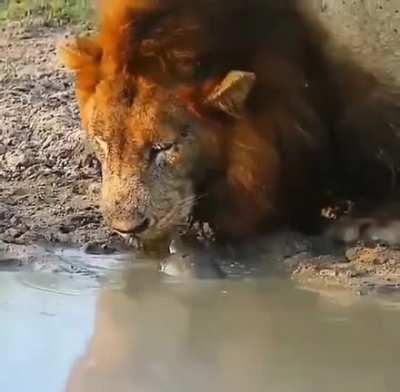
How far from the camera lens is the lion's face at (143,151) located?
12.0ft

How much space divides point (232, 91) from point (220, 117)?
0.29 feet

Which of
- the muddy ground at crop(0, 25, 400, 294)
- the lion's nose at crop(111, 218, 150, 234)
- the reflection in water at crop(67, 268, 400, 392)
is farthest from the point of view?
the muddy ground at crop(0, 25, 400, 294)

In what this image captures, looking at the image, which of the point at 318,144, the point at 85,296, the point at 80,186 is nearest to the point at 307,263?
the point at 318,144

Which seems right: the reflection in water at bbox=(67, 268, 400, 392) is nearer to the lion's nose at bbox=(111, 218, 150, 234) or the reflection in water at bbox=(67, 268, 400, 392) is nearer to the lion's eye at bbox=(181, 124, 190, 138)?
the lion's nose at bbox=(111, 218, 150, 234)

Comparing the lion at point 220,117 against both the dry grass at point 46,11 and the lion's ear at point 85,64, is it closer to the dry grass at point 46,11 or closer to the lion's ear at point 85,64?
the lion's ear at point 85,64

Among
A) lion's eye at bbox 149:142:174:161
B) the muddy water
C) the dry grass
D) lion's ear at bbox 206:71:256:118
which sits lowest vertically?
the muddy water

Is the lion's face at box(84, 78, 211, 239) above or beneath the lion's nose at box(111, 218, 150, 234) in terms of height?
above

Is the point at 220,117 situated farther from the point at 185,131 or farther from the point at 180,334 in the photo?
the point at 180,334

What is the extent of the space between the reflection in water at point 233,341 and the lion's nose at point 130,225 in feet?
0.49

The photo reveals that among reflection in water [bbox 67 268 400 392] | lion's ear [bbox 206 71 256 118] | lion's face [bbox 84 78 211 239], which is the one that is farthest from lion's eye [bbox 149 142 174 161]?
reflection in water [bbox 67 268 400 392]

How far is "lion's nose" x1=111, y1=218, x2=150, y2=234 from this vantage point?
12.0 ft

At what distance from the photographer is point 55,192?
446 cm

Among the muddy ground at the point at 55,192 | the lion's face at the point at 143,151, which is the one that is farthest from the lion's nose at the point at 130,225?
the muddy ground at the point at 55,192

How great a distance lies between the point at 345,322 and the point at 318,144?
0.79 m
